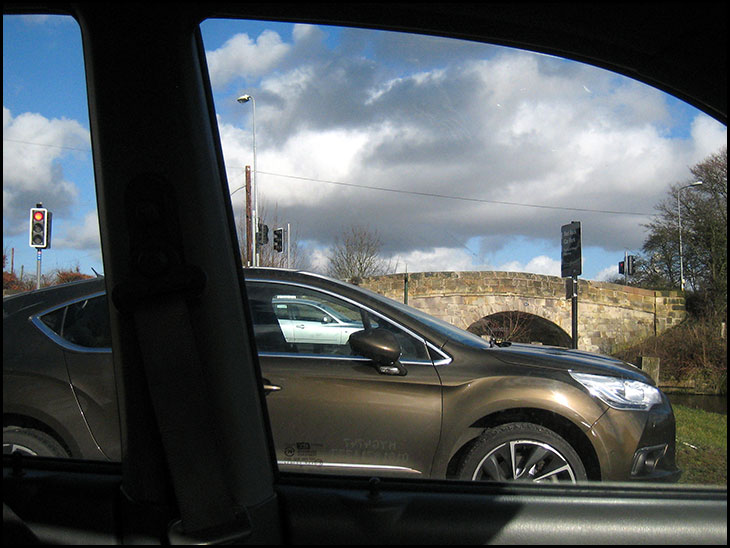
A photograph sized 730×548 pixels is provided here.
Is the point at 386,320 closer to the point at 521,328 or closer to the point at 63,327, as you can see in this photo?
the point at 521,328

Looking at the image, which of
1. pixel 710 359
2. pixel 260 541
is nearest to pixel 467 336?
pixel 710 359

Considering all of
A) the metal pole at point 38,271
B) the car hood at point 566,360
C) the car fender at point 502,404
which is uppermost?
the metal pole at point 38,271

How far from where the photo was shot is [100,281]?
1.97 meters

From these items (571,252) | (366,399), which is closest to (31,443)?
(366,399)

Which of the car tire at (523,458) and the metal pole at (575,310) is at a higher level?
the metal pole at (575,310)

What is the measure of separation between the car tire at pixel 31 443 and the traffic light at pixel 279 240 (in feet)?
2.90

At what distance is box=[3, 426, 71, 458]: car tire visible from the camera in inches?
76.3

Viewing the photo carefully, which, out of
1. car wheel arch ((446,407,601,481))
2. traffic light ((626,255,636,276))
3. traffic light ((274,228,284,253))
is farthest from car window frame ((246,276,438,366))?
traffic light ((626,255,636,276))

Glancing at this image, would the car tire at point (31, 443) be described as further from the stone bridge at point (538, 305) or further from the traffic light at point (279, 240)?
the stone bridge at point (538, 305)

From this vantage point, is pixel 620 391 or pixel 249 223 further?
pixel 620 391

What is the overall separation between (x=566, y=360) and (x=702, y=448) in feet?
2.48

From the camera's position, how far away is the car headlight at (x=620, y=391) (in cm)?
229

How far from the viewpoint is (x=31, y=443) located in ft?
6.48

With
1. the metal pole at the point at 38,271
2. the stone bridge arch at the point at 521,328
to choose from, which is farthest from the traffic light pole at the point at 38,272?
the stone bridge arch at the point at 521,328
